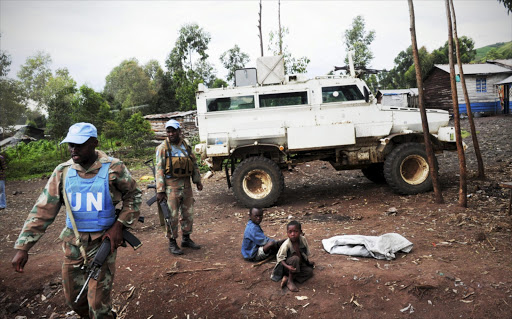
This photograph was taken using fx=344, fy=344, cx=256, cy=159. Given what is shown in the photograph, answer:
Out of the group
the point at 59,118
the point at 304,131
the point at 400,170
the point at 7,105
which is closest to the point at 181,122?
the point at 59,118

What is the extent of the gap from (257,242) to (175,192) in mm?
1373

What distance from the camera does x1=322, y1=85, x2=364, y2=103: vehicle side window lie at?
7.36 metres

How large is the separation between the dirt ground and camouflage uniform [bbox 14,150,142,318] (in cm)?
96

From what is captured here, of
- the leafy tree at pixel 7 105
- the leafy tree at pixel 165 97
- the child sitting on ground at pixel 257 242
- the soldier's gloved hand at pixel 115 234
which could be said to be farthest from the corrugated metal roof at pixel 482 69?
the leafy tree at pixel 7 105

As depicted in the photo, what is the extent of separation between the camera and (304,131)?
7141mm

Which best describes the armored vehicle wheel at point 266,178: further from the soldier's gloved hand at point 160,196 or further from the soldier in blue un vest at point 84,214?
the soldier in blue un vest at point 84,214

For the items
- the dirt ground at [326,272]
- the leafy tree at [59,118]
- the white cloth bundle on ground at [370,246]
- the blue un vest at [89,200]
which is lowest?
the dirt ground at [326,272]

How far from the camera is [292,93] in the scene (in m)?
7.34

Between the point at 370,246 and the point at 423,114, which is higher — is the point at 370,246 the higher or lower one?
the lower one

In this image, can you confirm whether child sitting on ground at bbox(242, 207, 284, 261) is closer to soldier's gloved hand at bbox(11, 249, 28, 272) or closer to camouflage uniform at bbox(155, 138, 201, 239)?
camouflage uniform at bbox(155, 138, 201, 239)

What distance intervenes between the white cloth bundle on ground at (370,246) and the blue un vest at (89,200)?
9.59 feet

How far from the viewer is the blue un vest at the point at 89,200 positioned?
104 inches

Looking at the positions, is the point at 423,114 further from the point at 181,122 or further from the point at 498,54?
the point at 498,54

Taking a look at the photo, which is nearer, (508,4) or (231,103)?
A: (231,103)
